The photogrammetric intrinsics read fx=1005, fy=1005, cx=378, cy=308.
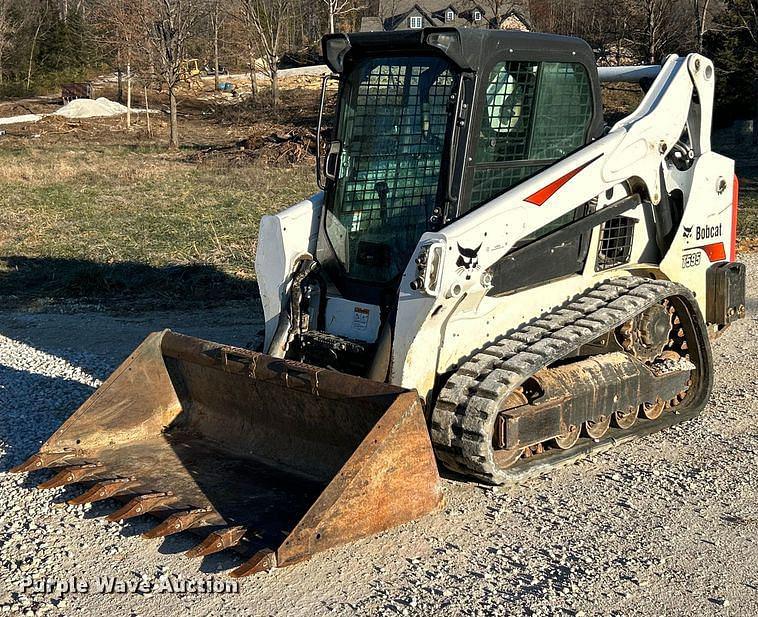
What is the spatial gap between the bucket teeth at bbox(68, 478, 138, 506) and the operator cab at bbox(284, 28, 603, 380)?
1.35m

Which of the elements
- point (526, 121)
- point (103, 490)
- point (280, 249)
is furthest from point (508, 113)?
point (103, 490)

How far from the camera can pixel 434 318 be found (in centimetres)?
536

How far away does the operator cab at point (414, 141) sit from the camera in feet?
18.4

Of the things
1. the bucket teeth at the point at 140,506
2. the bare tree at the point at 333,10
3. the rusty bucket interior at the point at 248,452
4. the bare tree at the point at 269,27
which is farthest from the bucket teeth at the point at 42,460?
the bare tree at the point at 269,27

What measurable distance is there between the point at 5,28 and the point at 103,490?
152ft

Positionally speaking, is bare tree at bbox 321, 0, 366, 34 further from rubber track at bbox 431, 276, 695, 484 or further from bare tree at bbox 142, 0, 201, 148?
rubber track at bbox 431, 276, 695, 484

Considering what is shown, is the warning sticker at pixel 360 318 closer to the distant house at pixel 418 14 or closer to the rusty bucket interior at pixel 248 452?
the rusty bucket interior at pixel 248 452

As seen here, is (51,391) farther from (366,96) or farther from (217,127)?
(217,127)

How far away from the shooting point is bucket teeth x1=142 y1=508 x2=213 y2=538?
4.70 metres

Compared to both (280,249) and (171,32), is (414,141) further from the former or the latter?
(171,32)

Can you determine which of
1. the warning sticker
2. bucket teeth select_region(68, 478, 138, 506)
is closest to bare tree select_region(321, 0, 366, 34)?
the warning sticker

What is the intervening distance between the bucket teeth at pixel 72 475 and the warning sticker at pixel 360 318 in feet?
5.41

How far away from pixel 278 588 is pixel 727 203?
4.52 metres

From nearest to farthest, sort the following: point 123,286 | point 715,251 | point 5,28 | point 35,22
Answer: point 715,251 → point 123,286 → point 5,28 → point 35,22
